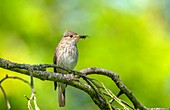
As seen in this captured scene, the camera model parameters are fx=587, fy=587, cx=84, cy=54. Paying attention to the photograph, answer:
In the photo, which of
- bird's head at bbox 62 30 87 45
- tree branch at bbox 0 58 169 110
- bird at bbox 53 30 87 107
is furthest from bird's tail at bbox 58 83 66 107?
tree branch at bbox 0 58 169 110

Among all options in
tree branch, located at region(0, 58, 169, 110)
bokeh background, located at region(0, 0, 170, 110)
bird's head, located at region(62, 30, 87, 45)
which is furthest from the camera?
bird's head, located at region(62, 30, 87, 45)

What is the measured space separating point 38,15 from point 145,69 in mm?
1058

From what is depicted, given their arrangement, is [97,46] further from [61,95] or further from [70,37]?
[61,95]

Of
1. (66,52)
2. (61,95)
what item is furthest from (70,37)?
(61,95)

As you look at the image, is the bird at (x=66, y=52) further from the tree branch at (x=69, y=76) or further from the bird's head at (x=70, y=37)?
the tree branch at (x=69, y=76)

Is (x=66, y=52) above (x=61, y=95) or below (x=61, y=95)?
above

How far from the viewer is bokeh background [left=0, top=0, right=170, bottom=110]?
473cm

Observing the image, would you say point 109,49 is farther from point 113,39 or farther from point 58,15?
point 58,15

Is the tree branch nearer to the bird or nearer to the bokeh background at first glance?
the bokeh background

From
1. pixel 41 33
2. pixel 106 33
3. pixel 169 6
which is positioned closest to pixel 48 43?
pixel 41 33

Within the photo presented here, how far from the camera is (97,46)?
509 centimetres

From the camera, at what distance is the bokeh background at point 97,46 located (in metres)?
4.73

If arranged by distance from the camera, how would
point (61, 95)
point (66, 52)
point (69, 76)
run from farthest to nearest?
1. point (61, 95)
2. point (66, 52)
3. point (69, 76)

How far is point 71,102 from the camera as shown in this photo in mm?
5281
